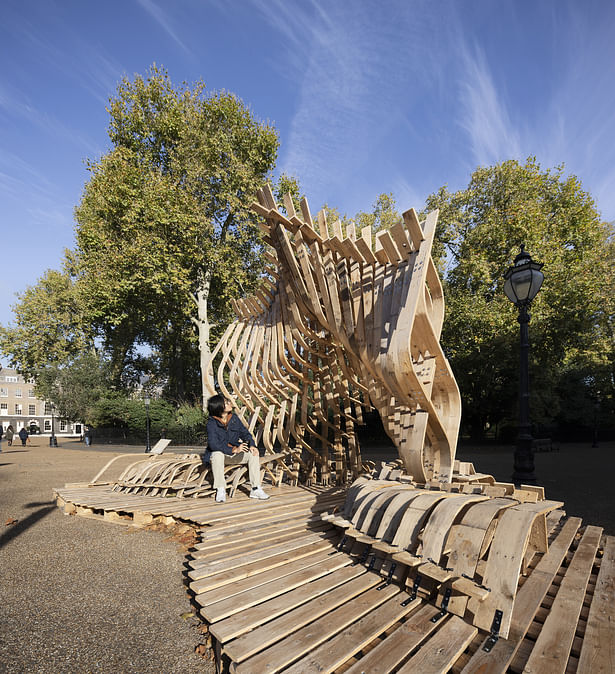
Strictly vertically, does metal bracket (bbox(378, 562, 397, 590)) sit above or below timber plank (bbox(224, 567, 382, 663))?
above

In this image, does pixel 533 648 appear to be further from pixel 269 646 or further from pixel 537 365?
pixel 537 365

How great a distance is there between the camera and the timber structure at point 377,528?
225 centimetres

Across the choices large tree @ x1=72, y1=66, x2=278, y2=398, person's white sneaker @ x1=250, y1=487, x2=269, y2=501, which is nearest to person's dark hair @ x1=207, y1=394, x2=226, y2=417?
person's white sneaker @ x1=250, y1=487, x2=269, y2=501

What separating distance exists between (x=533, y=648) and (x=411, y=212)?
3298 millimetres

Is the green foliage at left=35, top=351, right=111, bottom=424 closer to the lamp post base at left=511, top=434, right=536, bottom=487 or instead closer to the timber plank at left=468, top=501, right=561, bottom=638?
the lamp post base at left=511, top=434, right=536, bottom=487

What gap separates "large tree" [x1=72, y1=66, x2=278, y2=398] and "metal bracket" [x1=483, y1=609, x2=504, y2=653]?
15.6m

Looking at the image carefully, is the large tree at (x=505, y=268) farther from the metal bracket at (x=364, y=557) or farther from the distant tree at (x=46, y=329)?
the distant tree at (x=46, y=329)

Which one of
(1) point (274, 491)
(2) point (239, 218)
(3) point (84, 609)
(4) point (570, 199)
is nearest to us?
(3) point (84, 609)

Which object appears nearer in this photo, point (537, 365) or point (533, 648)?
point (533, 648)

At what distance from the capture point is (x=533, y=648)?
2141 millimetres

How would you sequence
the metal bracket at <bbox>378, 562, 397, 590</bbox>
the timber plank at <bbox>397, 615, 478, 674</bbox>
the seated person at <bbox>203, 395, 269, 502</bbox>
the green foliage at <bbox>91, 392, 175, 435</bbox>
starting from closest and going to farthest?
the timber plank at <bbox>397, 615, 478, 674</bbox> < the metal bracket at <bbox>378, 562, 397, 590</bbox> < the seated person at <bbox>203, 395, 269, 502</bbox> < the green foliage at <bbox>91, 392, 175, 435</bbox>

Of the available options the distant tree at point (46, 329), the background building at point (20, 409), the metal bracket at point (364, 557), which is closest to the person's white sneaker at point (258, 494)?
the metal bracket at point (364, 557)

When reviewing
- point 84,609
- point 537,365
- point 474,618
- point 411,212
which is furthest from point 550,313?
point 84,609

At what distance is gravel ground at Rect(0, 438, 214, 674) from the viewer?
103 inches
